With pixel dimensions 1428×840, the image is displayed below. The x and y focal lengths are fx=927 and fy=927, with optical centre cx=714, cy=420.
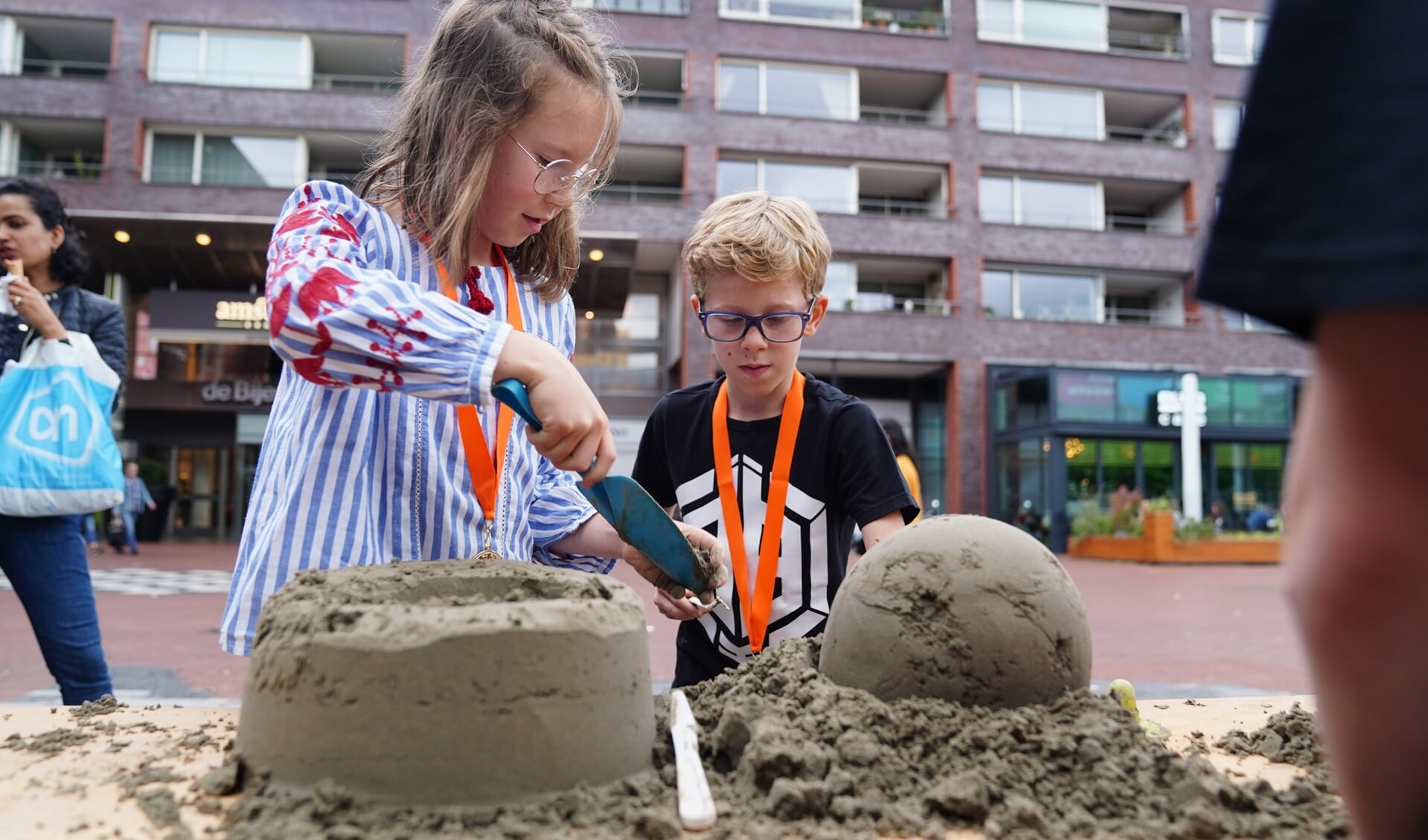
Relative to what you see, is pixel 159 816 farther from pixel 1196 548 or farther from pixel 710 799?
pixel 1196 548

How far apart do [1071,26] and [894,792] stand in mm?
28069

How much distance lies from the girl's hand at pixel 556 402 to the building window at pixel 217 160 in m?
22.9

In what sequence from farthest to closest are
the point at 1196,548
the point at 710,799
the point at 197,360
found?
the point at 197,360 < the point at 1196,548 < the point at 710,799

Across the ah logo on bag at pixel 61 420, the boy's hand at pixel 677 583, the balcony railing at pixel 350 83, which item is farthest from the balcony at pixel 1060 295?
A: the boy's hand at pixel 677 583

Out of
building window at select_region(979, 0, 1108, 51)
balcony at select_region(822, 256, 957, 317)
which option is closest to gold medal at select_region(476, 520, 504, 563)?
balcony at select_region(822, 256, 957, 317)

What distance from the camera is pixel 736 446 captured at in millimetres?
2418

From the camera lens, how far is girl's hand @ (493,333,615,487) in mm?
1236

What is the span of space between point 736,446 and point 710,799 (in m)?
1.41

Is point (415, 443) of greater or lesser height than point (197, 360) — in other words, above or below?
below

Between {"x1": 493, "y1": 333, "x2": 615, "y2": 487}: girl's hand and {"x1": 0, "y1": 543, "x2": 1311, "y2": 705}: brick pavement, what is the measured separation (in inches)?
54.0

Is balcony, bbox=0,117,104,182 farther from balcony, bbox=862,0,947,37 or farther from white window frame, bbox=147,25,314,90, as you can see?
balcony, bbox=862,0,947,37

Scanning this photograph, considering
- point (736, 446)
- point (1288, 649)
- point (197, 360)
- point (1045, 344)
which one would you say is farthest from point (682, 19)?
point (736, 446)

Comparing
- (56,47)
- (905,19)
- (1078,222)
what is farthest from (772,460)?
(56,47)

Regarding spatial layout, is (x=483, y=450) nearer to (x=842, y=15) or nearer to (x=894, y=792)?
(x=894, y=792)
